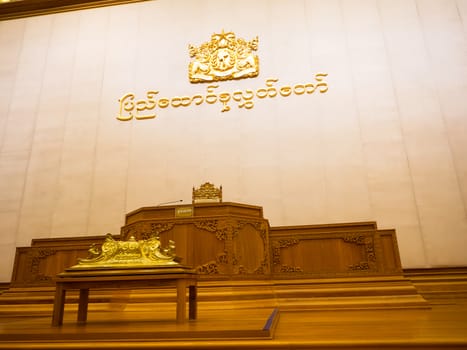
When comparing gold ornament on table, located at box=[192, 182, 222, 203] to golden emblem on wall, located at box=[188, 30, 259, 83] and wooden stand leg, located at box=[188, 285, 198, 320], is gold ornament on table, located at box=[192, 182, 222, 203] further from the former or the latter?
golden emblem on wall, located at box=[188, 30, 259, 83]

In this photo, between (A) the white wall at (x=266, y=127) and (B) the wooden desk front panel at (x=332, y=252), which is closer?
(B) the wooden desk front panel at (x=332, y=252)

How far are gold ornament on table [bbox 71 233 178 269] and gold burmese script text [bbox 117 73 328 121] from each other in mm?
4834

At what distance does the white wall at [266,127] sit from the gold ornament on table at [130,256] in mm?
3809

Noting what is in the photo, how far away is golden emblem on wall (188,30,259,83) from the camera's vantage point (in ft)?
24.3

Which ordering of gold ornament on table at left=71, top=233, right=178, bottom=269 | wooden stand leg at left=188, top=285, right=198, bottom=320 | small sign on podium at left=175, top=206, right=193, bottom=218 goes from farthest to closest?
small sign on podium at left=175, top=206, right=193, bottom=218
wooden stand leg at left=188, top=285, right=198, bottom=320
gold ornament on table at left=71, top=233, right=178, bottom=269

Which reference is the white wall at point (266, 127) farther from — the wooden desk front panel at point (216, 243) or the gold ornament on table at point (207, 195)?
the wooden desk front panel at point (216, 243)

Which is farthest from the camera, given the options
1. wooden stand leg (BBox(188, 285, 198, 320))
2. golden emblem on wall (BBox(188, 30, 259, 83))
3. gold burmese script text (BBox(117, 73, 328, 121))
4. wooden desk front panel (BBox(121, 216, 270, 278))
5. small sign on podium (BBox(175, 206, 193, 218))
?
golden emblem on wall (BBox(188, 30, 259, 83))

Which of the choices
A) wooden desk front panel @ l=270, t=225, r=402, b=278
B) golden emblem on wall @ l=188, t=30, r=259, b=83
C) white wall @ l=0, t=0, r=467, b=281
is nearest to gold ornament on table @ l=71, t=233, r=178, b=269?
wooden desk front panel @ l=270, t=225, r=402, b=278

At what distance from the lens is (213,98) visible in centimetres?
730

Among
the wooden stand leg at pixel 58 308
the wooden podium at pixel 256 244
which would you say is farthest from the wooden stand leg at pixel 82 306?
the wooden podium at pixel 256 244


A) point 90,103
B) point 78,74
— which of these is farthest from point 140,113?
point 78,74

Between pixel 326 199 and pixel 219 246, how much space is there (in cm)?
288

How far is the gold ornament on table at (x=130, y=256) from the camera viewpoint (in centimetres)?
256

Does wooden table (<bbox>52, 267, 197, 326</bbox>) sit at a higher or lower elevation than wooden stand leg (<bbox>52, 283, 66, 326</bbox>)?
higher
